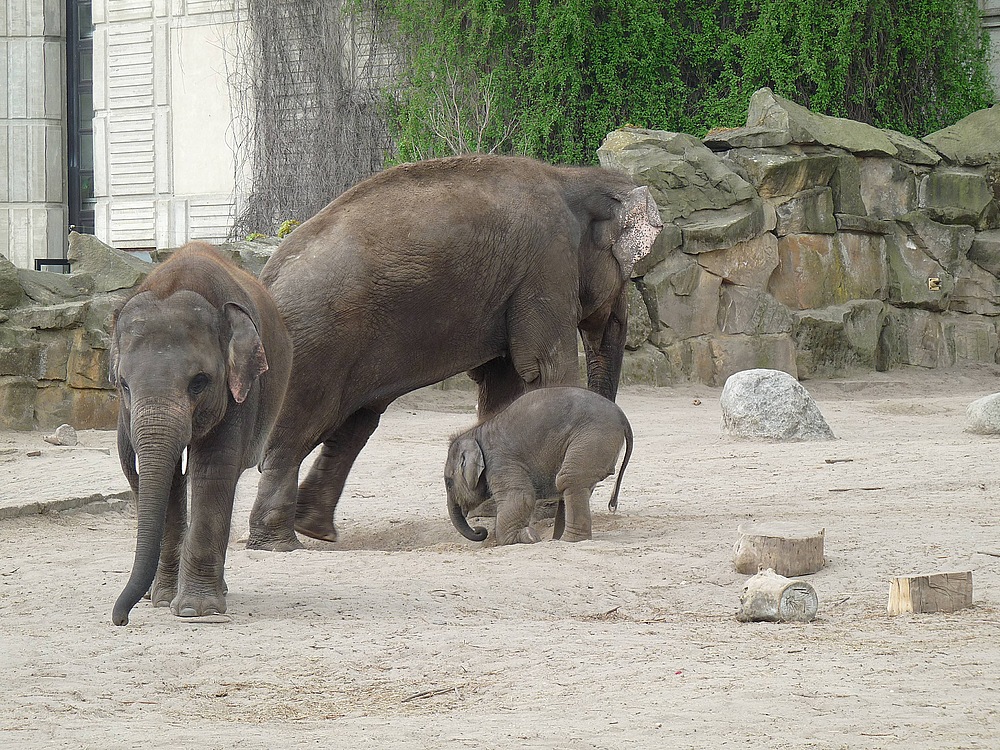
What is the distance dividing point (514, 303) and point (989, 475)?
2.94m

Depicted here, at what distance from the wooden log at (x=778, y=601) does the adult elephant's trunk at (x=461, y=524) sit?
201 cm

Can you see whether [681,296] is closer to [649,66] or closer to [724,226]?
[724,226]

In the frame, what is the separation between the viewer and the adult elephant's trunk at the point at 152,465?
4.04 meters

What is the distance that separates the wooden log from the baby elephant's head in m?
2.00

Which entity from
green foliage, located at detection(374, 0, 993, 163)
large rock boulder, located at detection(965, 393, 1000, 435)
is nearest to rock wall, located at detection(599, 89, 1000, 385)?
green foliage, located at detection(374, 0, 993, 163)

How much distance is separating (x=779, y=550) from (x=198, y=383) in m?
2.31

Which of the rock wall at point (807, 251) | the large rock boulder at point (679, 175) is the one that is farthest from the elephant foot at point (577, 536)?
the large rock boulder at point (679, 175)

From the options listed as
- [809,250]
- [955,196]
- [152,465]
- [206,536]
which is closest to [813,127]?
[809,250]

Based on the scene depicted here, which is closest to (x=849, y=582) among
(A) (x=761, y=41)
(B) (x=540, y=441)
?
(B) (x=540, y=441)

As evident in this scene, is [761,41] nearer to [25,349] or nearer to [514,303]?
[25,349]

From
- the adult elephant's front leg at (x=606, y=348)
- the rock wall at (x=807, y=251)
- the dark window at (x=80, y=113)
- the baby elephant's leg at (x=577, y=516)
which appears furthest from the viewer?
the dark window at (x=80, y=113)

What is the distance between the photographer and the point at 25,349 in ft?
35.1

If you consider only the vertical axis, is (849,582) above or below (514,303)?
below

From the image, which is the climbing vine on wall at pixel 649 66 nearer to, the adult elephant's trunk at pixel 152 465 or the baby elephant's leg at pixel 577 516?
the baby elephant's leg at pixel 577 516
